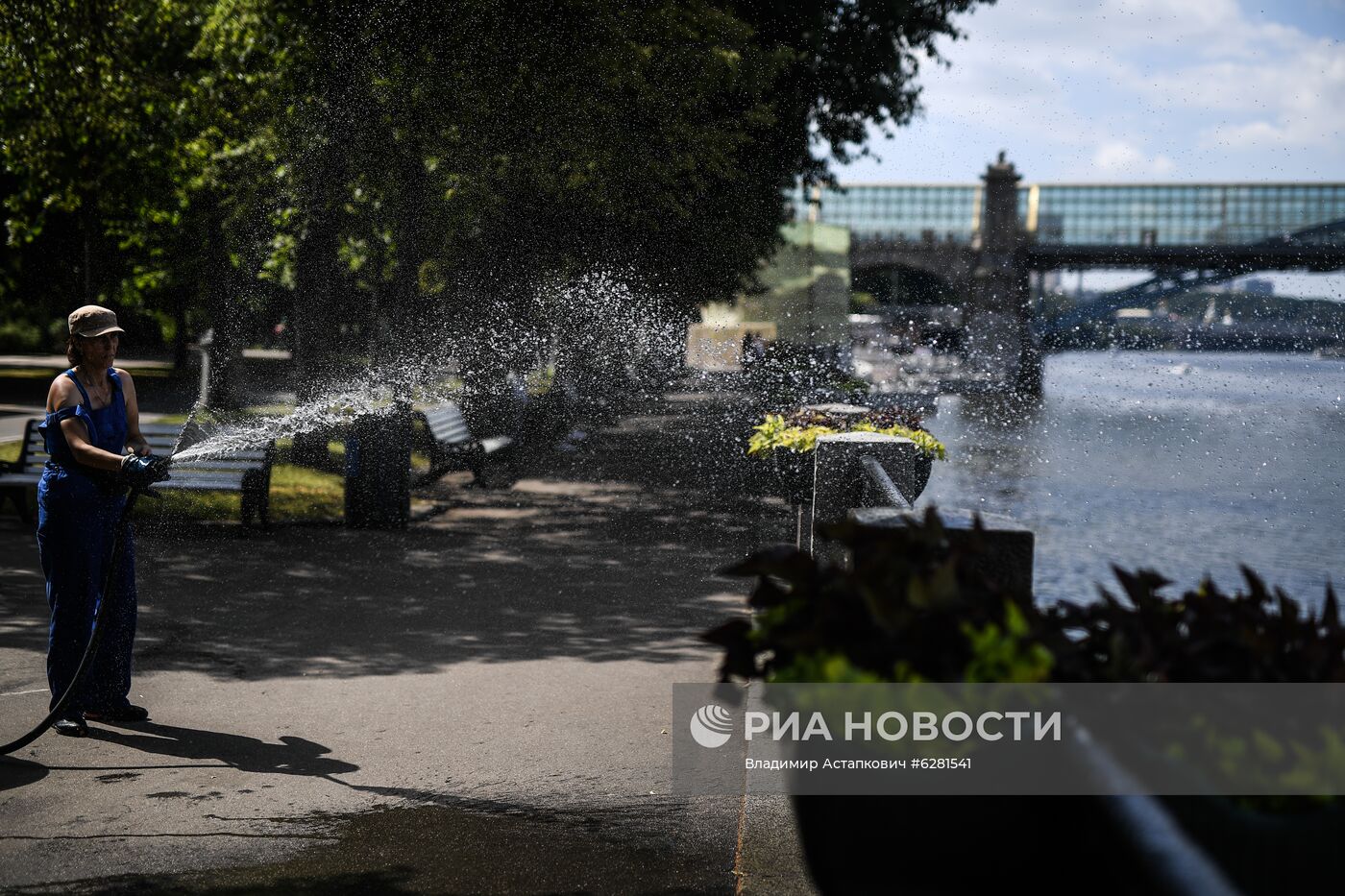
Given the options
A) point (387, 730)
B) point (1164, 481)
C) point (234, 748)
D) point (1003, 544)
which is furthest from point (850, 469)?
point (1164, 481)

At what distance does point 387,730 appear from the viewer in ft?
19.4

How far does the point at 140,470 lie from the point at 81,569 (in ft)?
1.68

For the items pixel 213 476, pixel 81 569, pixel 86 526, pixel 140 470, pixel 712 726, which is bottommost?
pixel 712 726

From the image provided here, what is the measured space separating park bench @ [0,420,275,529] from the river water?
6.28 m

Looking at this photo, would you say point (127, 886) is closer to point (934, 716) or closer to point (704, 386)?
point (934, 716)

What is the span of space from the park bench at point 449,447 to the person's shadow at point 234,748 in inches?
366

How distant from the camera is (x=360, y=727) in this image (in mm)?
5938

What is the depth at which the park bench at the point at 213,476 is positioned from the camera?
11.4m

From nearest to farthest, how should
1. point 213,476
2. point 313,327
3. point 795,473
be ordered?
1. point 213,476
2. point 795,473
3. point 313,327

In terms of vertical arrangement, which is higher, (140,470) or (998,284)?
(998,284)

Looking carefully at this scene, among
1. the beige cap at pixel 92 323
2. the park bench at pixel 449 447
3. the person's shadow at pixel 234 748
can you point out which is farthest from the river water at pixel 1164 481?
the park bench at pixel 449 447

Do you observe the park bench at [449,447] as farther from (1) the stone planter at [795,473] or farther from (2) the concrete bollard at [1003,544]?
(2) the concrete bollard at [1003,544]

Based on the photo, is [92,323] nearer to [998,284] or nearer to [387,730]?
[387,730]

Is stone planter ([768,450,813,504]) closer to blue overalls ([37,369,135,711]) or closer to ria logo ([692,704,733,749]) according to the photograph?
ria logo ([692,704,733,749])
